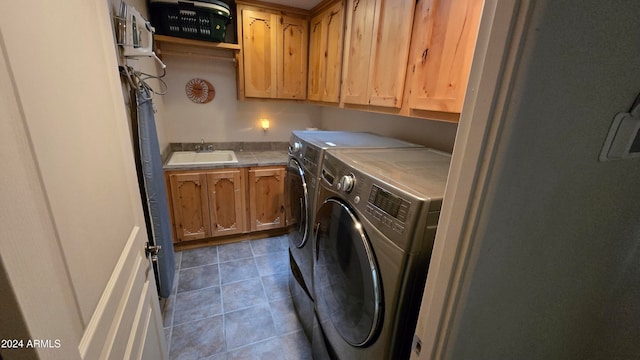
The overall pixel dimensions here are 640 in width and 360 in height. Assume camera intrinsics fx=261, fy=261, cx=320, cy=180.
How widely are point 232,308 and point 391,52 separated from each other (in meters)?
1.98

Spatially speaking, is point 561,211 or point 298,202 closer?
point 561,211

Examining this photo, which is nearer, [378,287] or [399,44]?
[378,287]

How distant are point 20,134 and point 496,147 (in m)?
0.72

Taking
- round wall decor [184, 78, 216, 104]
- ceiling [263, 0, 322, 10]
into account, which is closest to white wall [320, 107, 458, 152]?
ceiling [263, 0, 322, 10]

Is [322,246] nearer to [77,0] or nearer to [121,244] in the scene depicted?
[121,244]

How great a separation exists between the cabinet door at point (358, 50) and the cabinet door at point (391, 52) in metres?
0.09

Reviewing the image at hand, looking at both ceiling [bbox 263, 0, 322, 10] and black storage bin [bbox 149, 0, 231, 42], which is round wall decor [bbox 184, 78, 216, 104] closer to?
black storage bin [bbox 149, 0, 231, 42]

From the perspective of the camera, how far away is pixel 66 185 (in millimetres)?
471

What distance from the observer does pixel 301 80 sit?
2.71 meters

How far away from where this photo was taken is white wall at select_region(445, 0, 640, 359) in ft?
1.38

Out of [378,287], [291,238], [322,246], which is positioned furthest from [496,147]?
[291,238]

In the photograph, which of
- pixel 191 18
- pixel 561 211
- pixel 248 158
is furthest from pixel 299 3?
pixel 561 211

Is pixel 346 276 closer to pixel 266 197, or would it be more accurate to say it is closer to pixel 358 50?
pixel 358 50

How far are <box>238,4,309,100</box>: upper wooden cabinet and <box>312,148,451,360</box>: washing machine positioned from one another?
1.74 metres
